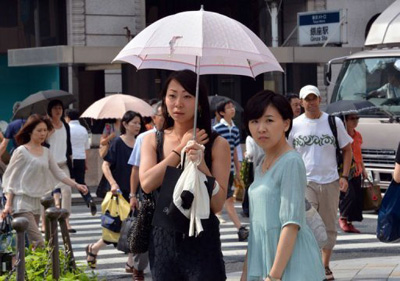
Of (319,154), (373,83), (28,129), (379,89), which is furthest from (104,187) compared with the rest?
(373,83)

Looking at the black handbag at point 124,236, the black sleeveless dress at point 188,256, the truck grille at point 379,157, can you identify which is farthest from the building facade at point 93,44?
the black sleeveless dress at point 188,256

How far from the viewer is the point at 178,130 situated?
5984mm

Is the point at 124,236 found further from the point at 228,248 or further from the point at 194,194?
the point at 194,194

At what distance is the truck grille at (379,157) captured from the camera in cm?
1711

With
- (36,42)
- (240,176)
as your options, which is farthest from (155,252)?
(36,42)

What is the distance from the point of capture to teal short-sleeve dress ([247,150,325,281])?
5.39m

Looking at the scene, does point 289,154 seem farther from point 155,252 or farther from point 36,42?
point 36,42

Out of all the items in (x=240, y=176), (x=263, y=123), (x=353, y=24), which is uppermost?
(x=353, y=24)

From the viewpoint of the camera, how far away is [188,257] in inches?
226

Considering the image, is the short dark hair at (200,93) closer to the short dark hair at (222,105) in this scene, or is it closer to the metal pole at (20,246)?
the metal pole at (20,246)

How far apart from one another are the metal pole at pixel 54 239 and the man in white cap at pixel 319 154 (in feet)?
11.5

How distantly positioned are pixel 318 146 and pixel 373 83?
7.75m

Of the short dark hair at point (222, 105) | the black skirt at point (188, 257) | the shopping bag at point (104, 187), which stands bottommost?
the shopping bag at point (104, 187)

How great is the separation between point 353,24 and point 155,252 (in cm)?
2610
